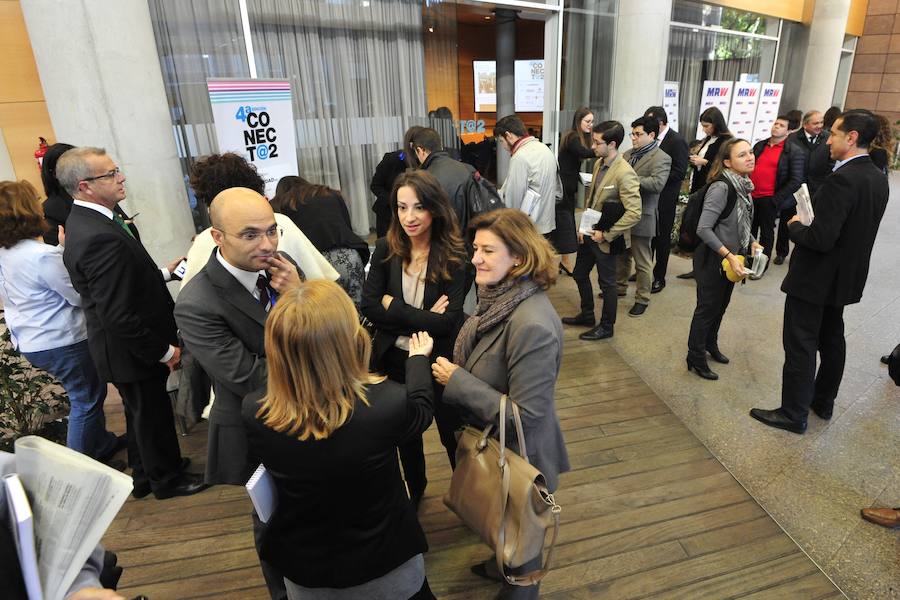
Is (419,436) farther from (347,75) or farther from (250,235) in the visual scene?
(347,75)

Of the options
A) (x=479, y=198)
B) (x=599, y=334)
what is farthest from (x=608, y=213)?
(x=479, y=198)

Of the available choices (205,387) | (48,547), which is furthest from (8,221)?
(48,547)

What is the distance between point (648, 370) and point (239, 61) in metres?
4.99

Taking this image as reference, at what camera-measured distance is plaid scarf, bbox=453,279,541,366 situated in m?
1.71

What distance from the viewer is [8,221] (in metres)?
2.41

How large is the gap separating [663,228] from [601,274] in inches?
56.2

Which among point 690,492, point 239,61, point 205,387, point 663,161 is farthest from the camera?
point 239,61

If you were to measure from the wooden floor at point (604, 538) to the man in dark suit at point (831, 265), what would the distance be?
0.74 meters

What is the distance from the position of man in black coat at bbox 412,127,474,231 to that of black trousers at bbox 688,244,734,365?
1740 millimetres

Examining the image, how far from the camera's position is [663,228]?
537 centimetres

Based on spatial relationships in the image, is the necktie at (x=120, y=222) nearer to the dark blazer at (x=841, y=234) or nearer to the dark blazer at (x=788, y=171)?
the dark blazer at (x=841, y=234)

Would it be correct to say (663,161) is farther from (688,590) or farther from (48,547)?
(48,547)

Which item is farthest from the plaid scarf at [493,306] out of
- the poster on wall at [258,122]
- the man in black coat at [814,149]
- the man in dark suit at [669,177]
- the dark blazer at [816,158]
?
the dark blazer at [816,158]

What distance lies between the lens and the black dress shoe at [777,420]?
3.17m
